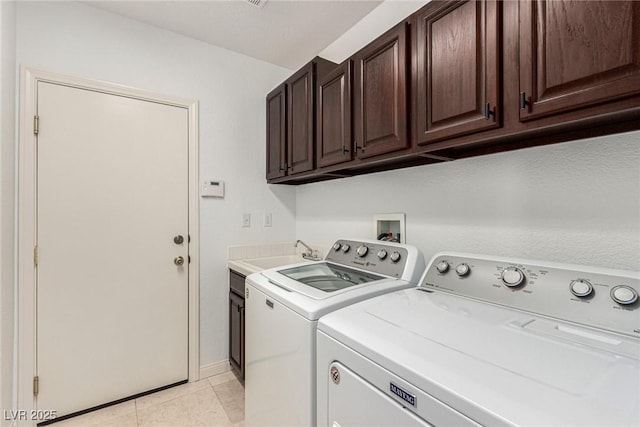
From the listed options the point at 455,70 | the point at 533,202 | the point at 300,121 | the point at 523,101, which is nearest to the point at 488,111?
the point at 523,101

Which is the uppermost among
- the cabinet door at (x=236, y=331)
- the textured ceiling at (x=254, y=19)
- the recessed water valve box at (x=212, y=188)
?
the textured ceiling at (x=254, y=19)

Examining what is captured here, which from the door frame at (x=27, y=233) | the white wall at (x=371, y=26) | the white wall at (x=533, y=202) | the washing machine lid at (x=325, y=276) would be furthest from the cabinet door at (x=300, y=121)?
the door frame at (x=27, y=233)

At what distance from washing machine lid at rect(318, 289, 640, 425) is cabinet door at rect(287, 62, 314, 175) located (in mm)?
1220

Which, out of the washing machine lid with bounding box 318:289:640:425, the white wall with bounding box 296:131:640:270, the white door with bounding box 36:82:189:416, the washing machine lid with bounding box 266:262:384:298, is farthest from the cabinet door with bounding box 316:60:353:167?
the white door with bounding box 36:82:189:416

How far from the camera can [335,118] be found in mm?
1685

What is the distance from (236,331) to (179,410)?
554 millimetres

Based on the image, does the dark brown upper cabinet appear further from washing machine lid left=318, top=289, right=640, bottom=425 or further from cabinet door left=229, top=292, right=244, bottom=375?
washing machine lid left=318, top=289, right=640, bottom=425

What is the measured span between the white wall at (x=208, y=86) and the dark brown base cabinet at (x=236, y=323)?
0.09 metres

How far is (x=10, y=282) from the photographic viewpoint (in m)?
1.52

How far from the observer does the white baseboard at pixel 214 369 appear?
2166mm

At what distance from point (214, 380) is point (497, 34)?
8.59 feet

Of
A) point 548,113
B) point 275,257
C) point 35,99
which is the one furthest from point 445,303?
point 35,99

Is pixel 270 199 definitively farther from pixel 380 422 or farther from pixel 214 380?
pixel 380 422

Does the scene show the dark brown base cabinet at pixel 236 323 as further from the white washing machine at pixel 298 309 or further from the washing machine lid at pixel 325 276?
the washing machine lid at pixel 325 276
